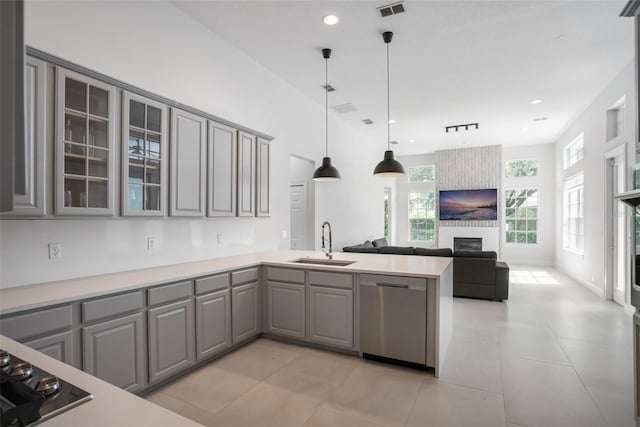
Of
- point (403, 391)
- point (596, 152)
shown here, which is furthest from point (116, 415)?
point (596, 152)

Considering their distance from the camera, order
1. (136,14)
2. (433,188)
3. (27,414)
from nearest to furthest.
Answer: (27,414), (136,14), (433,188)

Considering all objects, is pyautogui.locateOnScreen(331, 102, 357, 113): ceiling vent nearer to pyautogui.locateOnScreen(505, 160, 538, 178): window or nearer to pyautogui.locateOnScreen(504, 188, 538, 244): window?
pyautogui.locateOnScreen(505, 160, 538, 178): window

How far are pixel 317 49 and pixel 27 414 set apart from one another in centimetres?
425

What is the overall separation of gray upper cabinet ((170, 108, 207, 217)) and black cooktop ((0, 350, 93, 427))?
224 cm

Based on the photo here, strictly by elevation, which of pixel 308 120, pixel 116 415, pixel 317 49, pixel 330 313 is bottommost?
pixel 330 313

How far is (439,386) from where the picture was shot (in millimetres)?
2699

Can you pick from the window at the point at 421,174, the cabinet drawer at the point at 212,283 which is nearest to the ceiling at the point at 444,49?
the cabinet drawer at the point at 212,283

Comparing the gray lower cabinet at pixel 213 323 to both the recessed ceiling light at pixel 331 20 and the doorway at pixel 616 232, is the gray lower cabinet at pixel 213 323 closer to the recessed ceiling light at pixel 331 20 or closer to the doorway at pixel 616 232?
the recessed ceiling light at pixel 331 20

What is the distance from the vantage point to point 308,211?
19.6 feet

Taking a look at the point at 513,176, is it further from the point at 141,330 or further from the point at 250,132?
the point at 141,330

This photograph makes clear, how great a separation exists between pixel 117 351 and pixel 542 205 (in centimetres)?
1050

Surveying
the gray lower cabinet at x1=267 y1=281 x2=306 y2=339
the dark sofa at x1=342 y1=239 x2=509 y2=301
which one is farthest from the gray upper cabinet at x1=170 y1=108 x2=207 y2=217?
the dark sofa at x1=342 y1=239 x2=509 y2=301

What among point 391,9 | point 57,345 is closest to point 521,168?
point 391,9

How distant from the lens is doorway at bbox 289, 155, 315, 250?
5922 mm
